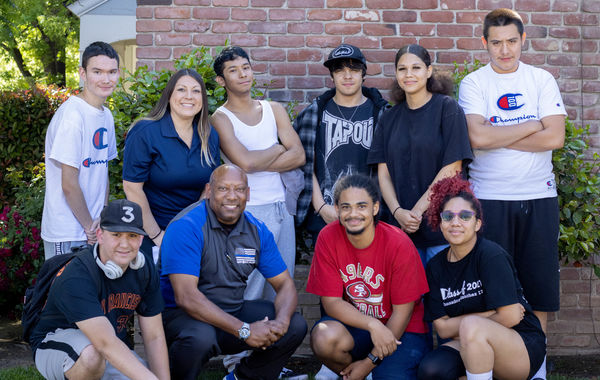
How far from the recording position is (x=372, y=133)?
181 inches

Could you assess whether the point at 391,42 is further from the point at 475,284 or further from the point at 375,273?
the point at 475,284

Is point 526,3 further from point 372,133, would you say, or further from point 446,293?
point 446,293

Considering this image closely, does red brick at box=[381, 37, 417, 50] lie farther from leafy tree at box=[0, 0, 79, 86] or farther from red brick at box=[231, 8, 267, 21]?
leafy tree at box=[0, 0, 79, 86]

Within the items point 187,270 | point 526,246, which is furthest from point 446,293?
point 187,270

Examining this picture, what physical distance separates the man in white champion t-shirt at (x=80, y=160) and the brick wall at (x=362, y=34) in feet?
4.85

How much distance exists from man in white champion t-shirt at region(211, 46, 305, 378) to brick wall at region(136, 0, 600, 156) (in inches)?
41.0

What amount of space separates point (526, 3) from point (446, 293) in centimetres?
303

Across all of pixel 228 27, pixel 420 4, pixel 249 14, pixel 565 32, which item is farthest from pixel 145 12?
pixel 565 32

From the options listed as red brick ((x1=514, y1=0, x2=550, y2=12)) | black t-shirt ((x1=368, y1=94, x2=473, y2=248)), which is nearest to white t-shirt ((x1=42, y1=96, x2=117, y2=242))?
black t-shirt ((x1=368, y1=94, x2=473, y2=248))

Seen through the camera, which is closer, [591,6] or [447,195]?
[447,195]

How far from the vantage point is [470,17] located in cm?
571

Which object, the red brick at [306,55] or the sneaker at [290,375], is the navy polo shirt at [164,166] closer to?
the sneaker at [290,375]

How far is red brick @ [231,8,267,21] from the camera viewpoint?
567cm

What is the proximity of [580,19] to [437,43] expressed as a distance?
1232 millimetres
